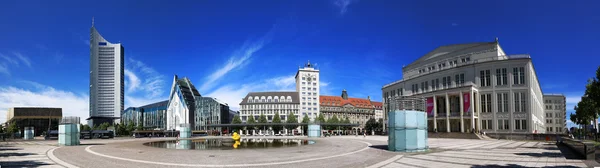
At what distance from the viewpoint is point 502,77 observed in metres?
64.4

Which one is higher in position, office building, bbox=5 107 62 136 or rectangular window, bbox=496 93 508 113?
rectangular window, bbox=496 93 508 113

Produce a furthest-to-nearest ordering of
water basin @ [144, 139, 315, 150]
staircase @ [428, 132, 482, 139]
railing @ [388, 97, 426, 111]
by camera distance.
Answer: staircase @ [428, 132, 482, 139] → water basin @ [144, 139, 315, 150] → railing @ [388, 97, 426, 111]

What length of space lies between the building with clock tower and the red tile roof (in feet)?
27.8

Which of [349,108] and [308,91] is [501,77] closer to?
[308,91]

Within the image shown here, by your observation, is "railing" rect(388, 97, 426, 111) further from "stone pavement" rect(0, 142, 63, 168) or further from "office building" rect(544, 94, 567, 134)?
"office building" rect(544, 94, 567, 134)

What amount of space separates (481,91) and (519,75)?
708 cm

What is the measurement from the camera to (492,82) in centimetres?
6556

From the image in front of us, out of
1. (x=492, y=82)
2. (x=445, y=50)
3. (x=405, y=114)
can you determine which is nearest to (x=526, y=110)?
(x=492, y=82)

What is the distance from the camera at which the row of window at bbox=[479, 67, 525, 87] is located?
62312 millimetres

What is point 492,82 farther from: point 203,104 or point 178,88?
point 178,88

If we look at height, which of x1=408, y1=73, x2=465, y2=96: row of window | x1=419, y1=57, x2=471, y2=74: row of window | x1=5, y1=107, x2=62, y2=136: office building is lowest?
x1=5, y1=107, x2=62, y2=136: office building

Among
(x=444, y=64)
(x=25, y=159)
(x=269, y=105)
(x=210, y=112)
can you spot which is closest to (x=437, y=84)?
(x=444, y=64)

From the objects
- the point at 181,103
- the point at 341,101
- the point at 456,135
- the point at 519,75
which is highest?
the point at 519,75

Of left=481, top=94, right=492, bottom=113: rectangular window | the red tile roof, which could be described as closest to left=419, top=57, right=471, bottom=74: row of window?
left=481, top=94, right=492, bottom=113: rectangular window
